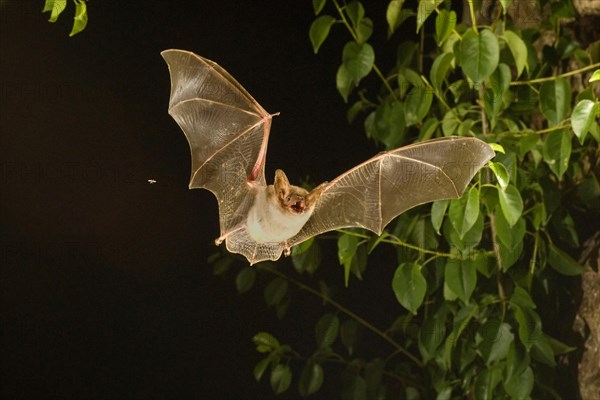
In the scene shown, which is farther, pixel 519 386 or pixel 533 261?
pixel 533 261

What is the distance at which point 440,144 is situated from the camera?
181cm

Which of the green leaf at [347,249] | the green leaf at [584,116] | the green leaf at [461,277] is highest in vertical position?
the green leaf at [584,116]

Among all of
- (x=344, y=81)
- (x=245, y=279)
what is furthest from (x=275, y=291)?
(x=344, y=81)

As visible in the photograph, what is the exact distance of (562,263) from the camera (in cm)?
251

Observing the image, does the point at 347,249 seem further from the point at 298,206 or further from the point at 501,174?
the point at 298,206

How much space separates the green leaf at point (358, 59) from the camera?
7.72 feet

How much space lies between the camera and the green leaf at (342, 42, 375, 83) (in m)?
2.35

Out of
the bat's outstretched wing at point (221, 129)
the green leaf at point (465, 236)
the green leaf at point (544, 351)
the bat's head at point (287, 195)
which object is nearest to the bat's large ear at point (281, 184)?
the bat's head at point (287, 195)

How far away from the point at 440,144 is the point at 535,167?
82cm

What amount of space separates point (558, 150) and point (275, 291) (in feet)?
2.79

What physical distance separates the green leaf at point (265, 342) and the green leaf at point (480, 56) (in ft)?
3.00

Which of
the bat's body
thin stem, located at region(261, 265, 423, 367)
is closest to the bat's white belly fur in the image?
the bat's body

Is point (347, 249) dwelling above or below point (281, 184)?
below

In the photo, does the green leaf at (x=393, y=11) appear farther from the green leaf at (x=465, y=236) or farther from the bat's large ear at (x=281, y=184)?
the bat's large ear at (x=281, y=184)
